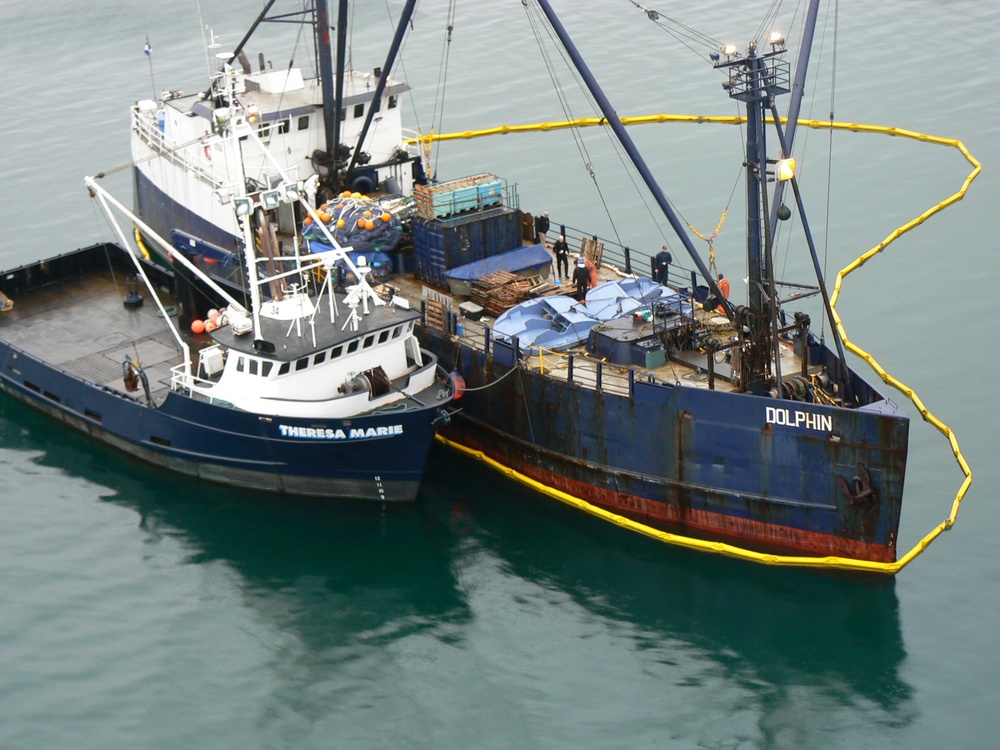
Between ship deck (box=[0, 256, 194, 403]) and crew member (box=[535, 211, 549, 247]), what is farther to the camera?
crew member (box=[535, 211, 549, 247])

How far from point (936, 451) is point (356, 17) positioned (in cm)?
4552

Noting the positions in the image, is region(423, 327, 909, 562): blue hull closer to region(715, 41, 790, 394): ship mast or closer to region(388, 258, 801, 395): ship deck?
region(388, 258, 801, 395): ship deck

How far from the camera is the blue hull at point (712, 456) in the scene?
30516 millimetres

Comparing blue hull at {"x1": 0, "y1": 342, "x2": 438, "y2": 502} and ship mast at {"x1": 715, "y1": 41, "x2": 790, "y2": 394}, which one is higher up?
ship mast at {"x1": 715, "y1": 41, "x2": 790, "y2": 394}

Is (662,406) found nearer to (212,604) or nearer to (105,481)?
(212,604)

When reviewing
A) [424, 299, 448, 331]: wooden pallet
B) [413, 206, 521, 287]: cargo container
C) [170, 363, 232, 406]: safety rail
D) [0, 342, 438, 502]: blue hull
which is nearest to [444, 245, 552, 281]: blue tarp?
[413, 206, 521, 287]: cargo container

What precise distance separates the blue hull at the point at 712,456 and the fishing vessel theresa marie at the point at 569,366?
2.0 inches

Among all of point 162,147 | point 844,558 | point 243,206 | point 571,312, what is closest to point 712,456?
point 844,558

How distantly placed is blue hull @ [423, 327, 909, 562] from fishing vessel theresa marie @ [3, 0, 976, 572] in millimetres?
52

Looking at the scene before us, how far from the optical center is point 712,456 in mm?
32062

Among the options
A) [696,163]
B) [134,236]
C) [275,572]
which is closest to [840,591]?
[275,572]

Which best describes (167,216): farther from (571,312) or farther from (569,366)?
(569,366)

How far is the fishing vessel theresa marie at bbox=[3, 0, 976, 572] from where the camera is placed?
31.2 meters

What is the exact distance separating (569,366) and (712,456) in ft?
13.9
